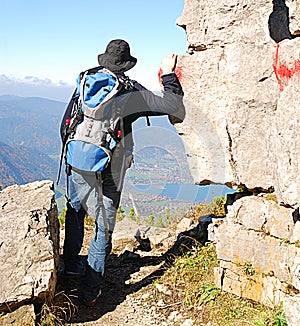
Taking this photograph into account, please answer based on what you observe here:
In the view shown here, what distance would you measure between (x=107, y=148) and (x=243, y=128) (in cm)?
174

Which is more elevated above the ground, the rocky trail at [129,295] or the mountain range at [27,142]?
the rocky trail at [129,295]

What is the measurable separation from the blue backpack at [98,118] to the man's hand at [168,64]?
2.51 feet

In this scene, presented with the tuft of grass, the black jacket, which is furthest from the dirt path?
the black jacket

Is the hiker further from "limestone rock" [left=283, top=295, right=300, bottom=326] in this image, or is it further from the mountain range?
the mountain range

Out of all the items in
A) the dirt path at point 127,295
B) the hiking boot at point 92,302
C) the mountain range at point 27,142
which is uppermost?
the hiking boot at point 92,302

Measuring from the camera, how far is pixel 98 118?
5.27 meters

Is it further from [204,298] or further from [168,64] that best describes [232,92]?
[204,298]

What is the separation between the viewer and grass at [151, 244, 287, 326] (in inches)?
201

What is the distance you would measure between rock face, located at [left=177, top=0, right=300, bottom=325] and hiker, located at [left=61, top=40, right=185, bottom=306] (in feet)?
1.37

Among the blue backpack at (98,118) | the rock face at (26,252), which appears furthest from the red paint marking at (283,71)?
the rock face at (26,252)

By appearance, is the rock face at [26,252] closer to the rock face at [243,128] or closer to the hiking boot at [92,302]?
the hiking boot at [92,302]

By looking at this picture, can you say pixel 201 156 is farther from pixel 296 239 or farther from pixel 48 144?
pixel 48 144

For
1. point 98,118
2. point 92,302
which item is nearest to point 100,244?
point 92,302

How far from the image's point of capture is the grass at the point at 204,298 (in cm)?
511
